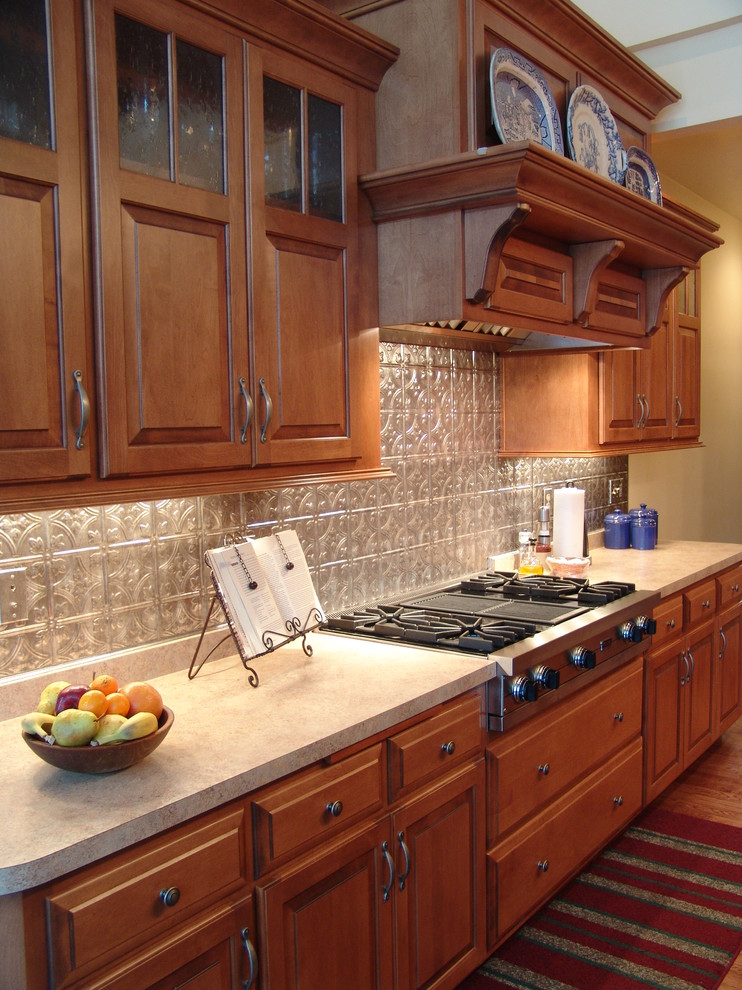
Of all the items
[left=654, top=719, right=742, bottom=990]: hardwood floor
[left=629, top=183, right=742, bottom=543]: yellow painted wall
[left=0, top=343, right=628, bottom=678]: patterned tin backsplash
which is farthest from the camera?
[left=629, top=183, right=742, bottom=543]: yellow painted wall

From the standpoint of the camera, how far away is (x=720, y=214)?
21.4 feet

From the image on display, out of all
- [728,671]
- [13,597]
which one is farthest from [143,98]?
[728,671]

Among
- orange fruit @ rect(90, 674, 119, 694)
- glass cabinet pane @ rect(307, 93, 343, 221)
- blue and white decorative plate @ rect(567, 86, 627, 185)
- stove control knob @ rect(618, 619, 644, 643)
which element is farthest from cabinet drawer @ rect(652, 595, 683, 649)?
orange fruit @ rect(90, 674, 119, 694)

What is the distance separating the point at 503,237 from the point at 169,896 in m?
1.80

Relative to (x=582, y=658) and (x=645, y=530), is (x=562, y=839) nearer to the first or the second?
(x=582, y=658)

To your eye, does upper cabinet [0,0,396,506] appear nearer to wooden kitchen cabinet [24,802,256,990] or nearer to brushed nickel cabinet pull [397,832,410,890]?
wooden kitchen cabinet [24,802,256,990]

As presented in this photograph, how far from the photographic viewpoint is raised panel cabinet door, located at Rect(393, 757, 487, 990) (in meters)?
2.10

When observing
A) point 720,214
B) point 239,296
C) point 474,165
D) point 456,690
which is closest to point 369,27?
point 474,165

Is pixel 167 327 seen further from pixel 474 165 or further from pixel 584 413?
pixel 584 413

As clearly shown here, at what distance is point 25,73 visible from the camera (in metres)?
1.66

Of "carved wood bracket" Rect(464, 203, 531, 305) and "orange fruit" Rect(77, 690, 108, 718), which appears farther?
"carved wood bracket" Rect(464, 203, 531, 305)

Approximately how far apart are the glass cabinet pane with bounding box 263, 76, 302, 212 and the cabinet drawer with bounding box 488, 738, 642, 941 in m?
1.78

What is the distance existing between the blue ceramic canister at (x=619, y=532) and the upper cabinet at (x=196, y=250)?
7.16 ft

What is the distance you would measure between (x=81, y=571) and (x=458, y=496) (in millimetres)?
1706
